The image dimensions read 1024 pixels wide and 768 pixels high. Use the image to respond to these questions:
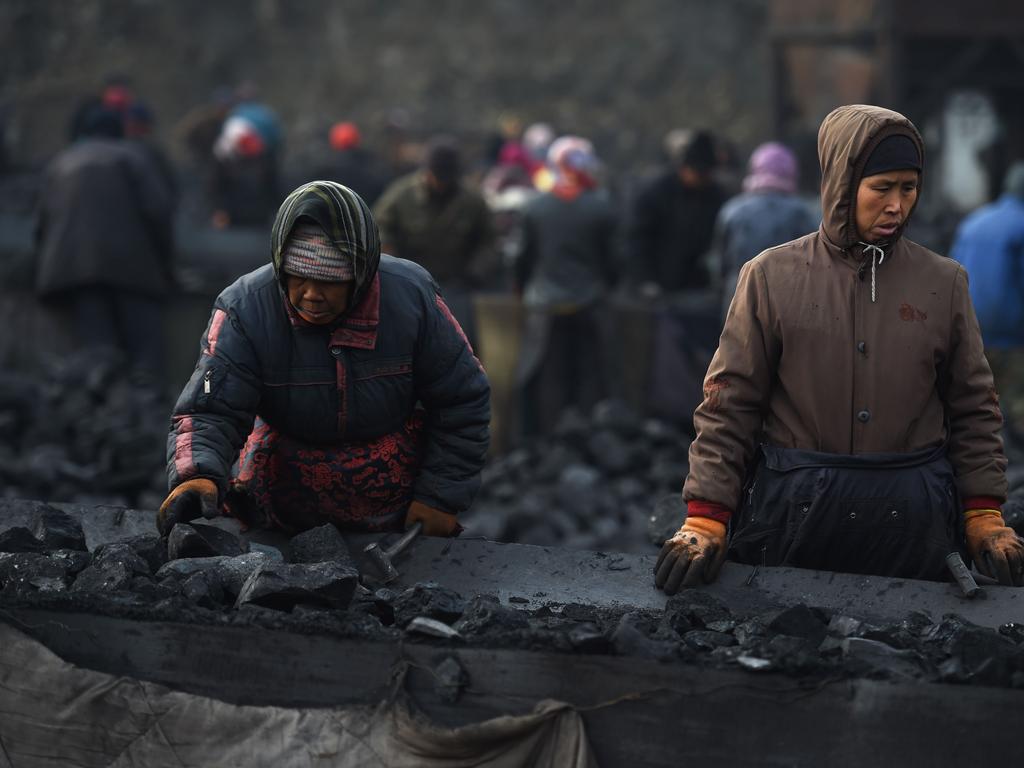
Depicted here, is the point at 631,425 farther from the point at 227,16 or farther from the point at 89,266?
the point at 227,16

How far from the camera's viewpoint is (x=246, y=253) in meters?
12.6

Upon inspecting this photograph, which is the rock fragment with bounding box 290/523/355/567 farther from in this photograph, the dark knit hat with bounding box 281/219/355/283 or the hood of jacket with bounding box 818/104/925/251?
the hood of jacket with bounding box 818/104/925/251

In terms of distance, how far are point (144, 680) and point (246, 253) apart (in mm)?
9039

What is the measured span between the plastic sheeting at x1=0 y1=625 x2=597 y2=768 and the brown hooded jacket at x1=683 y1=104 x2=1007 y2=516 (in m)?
0.98

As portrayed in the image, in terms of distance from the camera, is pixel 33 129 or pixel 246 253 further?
pixel 33 129

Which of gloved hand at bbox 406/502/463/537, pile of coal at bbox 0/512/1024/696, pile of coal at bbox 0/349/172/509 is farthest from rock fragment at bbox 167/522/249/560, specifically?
pile of coal at bbox 0/349/172/509

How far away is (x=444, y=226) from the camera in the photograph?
385 inches

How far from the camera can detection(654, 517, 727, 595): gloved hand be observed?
14.0ft

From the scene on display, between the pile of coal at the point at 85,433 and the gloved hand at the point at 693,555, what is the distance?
4.60m

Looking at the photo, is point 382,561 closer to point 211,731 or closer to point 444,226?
point 211,731

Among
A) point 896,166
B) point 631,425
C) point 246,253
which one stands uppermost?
point 896,166

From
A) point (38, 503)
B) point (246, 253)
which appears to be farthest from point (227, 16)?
point (38, 503)

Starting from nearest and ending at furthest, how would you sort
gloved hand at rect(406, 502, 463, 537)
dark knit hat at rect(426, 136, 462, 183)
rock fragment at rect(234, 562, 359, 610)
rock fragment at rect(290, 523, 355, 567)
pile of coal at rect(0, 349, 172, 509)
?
rock fragment at rect(234, 562, 359, 610), rock fragment at rect(290, 523, 355, 567), gloved hand at rect(406, 502, 463, 537), pile of coal at rect(0, 349, 172, 509), dark knit hat at rect(426, 136, 462, 183)

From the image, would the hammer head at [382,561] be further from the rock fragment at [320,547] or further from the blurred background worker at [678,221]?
the blurred background worker at [678,221]
